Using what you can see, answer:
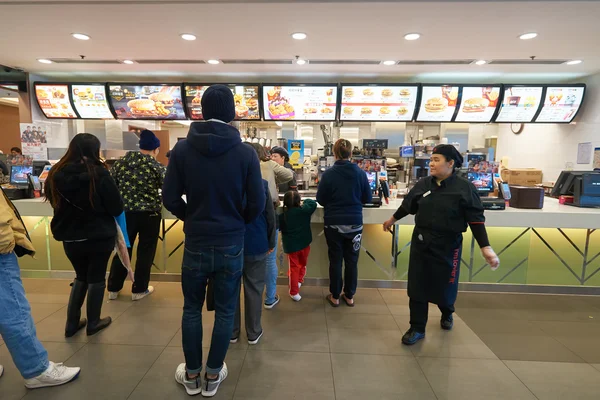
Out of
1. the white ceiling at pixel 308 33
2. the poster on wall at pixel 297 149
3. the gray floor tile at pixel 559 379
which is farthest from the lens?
the poster on wall at pixel 297 149

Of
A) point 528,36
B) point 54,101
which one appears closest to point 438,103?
point 528,36

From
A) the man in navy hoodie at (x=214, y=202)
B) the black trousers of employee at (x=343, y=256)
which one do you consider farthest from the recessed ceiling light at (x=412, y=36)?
the man in navy hoodie at (x=214, y=202)

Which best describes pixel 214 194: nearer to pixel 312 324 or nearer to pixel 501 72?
pixel 312 324

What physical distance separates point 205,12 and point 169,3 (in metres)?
0.32

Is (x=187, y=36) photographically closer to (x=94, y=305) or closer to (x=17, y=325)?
(x=94, y=305)

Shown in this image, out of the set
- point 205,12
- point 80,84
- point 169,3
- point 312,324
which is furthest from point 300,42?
point 80,84

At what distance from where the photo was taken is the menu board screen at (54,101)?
544cm

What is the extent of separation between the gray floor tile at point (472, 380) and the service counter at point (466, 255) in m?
1.46

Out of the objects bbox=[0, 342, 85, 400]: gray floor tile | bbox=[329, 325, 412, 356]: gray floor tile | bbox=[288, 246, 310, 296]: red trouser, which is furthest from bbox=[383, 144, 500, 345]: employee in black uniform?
bbox=[0, 342, 85, 400]: gray floor tile

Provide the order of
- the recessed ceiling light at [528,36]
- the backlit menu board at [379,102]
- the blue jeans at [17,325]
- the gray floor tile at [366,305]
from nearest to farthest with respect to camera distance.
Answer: the blue jeans at [17,325] < the gray floor tile at [366,305] < the recessed ceiling light at [528,36] < the backlit menu board at [379,102]

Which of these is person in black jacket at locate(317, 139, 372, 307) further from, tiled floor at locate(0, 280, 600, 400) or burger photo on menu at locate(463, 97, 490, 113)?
burger photo on menu at locate(463, 97, 490, 113)

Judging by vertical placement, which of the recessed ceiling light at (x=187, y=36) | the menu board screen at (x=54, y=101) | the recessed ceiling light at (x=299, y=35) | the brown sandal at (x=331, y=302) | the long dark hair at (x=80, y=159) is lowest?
the brown sandal at (x=331, y=302)

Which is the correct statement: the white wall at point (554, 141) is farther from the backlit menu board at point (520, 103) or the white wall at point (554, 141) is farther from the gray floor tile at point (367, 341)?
the gray floor tile at point (367, 341)

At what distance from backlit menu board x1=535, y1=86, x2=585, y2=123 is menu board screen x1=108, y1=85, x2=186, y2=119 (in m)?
5.86
